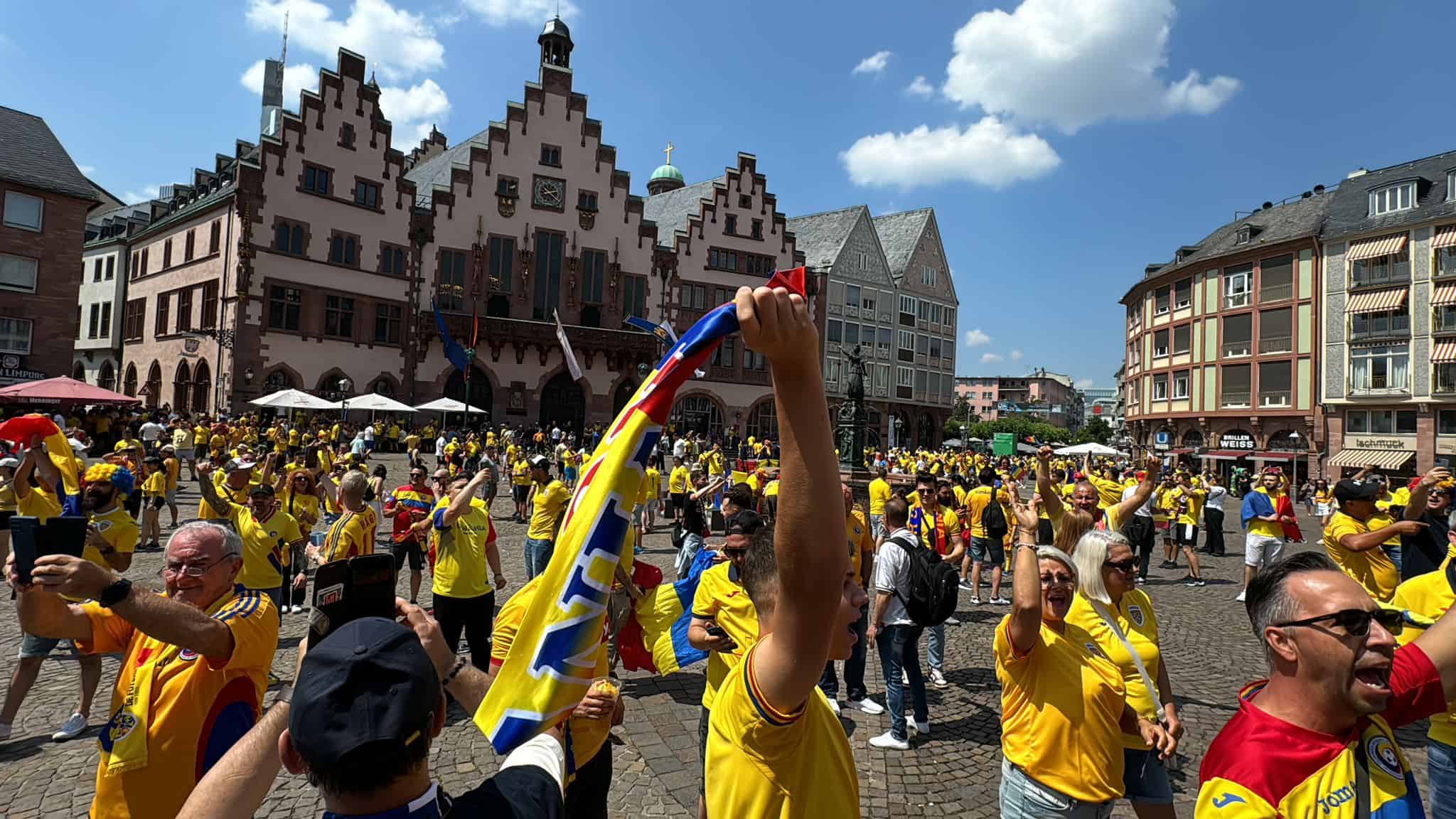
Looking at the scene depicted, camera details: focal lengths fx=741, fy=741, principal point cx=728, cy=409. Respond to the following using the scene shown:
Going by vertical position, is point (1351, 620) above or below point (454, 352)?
below

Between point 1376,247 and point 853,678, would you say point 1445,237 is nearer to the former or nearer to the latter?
point 1376,247

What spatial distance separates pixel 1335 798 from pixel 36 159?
45058mm

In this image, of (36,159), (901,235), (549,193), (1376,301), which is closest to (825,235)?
(901,235)

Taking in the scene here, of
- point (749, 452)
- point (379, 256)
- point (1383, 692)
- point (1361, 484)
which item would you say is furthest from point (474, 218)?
point (1383, 692)

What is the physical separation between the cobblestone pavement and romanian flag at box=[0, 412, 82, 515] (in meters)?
1.53

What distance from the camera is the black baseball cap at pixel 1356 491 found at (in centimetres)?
641

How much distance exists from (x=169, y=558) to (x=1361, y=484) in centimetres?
864

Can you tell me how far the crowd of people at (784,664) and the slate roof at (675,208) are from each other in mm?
39944

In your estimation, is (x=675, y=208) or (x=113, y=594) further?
(x=675, y=208)

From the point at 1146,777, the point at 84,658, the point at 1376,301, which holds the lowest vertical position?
the point at 84,658

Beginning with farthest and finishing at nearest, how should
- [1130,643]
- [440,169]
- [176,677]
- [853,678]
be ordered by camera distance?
[440,169]
[853,678]
[1130,643]
[176,677]

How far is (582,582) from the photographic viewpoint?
6.41 feet

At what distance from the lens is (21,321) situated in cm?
3062

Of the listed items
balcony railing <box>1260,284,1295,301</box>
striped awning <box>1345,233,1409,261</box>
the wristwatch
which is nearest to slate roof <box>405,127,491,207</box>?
the wristwatch
